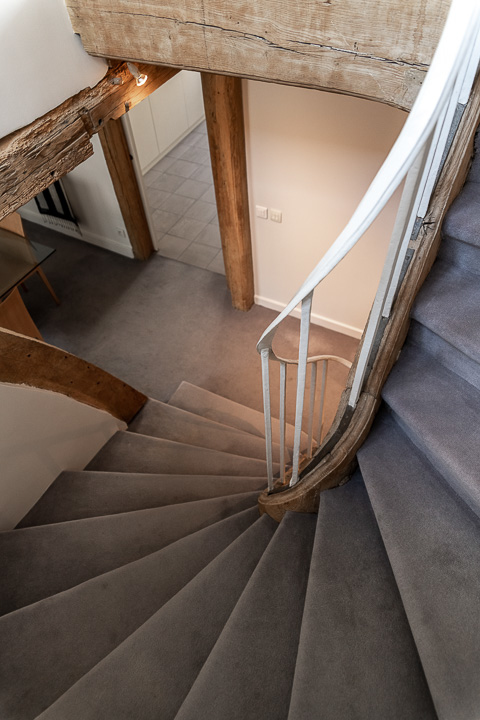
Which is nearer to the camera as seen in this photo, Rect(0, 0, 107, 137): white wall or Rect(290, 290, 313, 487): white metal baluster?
Rect(290, 290, 313, 487): white metal baluster

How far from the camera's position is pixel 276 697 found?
1412mm

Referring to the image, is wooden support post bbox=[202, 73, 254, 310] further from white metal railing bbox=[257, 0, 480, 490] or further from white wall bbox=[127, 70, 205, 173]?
white wall bbox=[127, 70, 205, 173]

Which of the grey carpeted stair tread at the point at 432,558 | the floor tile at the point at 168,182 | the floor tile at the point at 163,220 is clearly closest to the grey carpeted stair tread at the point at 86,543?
the grey carpeted stair tread at the point at 432,558

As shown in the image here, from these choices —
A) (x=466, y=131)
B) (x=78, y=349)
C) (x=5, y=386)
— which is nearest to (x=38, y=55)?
(x=5, y=386)

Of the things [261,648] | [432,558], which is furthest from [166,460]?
[432,558]

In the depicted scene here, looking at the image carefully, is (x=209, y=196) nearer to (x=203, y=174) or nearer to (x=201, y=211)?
(x=201, y=211)

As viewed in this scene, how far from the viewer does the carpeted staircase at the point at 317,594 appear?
1268 mm

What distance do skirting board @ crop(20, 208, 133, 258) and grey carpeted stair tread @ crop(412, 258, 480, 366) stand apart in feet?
13.7

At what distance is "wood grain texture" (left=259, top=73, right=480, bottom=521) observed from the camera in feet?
4.78

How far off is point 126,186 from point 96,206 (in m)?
0.57

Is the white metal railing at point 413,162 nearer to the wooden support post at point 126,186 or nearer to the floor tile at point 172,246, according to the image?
the wooden support post at point 126,186

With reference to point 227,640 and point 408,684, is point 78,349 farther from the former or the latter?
point 408,684

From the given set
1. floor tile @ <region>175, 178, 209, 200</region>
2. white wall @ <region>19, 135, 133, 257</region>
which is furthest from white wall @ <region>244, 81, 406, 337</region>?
floor tile @ <region>175, 178, 209, 200</region>

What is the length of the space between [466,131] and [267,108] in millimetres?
2238
